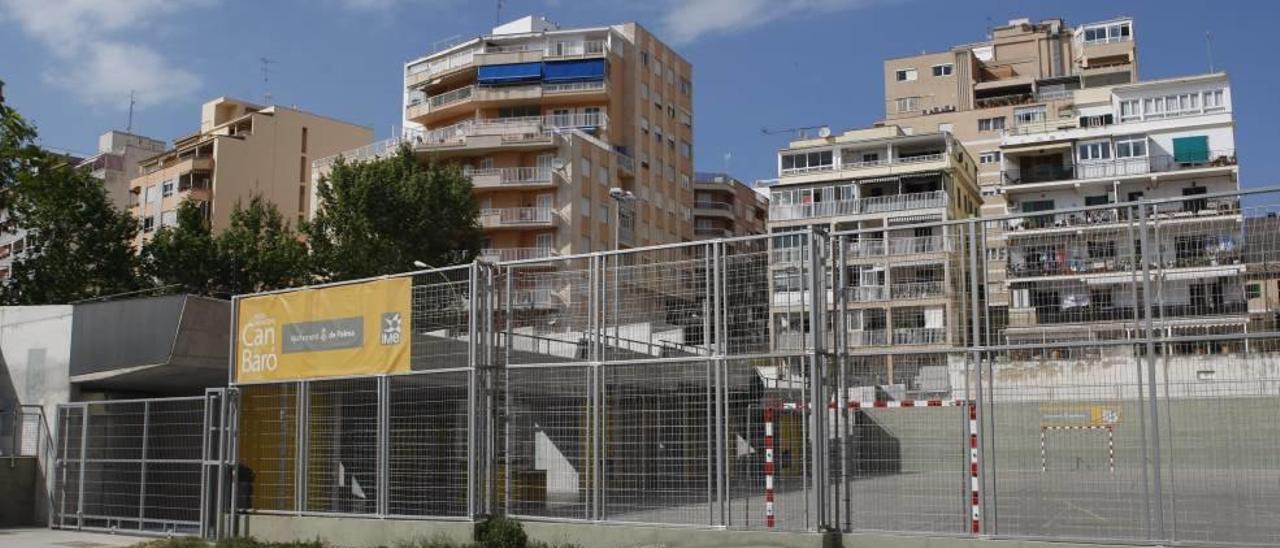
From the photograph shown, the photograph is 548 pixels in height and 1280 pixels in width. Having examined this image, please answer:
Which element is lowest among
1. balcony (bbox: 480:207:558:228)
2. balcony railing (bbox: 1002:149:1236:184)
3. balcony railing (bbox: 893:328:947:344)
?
balcony railing (bbox: 893:328:947:344)

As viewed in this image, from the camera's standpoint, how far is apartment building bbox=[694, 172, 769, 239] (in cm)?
10312

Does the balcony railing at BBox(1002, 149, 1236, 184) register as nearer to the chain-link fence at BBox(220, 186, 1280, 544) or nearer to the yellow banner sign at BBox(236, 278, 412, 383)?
the chain-link fence at BBox(220, 186, 1280, 544)

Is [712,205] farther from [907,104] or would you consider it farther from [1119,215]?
[1119,215]

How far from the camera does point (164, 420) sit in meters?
20.0

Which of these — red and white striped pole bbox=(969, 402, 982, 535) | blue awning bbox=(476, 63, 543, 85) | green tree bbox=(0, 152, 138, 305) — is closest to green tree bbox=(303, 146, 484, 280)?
green tree bbox=(0, 152, 138, 305)

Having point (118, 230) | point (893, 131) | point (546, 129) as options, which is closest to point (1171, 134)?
point (893, 131)

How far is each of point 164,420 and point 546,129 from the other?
5385 cm

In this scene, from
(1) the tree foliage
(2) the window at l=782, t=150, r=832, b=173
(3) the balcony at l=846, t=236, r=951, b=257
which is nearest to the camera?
(3) the balcony at l=846, t=236, r=951, b=257

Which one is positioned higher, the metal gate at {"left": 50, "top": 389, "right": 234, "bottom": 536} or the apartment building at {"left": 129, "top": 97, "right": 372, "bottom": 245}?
the apartment building at {"left": 129, "top": 97, "right": 372, "bottom": 245}

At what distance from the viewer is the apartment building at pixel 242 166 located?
267 ft

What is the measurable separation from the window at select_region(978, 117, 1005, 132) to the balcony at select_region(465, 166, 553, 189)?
3978 centimetres

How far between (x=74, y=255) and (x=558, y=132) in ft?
95.5

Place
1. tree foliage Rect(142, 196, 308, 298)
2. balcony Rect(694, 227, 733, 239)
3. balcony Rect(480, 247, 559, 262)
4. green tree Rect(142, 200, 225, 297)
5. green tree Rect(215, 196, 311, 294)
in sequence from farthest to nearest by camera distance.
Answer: balcony Rect(694, 227, 733, 239) < balcony Rect(480, 247, 559, 262) < green tree Rect(215, 196, 311, 294) < tree foliage Rect(142, 196, 308, 298) < green tree Rect(142, 200, 225, 297)

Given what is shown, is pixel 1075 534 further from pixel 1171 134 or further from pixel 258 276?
pixel 1171 134
